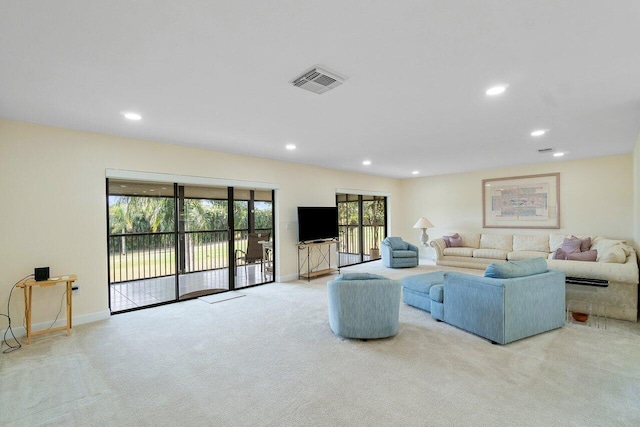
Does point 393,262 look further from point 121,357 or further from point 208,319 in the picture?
point 121,357

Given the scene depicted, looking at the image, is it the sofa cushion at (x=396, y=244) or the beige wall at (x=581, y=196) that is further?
the sofa cushion at (x=396, y=244)

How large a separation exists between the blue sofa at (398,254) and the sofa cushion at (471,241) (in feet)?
4.60

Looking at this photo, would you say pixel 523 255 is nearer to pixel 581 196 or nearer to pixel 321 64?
pixel 581 196

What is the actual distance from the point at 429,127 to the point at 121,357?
4471 mm

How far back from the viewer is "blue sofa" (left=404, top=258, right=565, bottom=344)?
313cm

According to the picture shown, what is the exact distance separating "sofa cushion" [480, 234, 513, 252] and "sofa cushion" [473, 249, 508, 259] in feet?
0.83

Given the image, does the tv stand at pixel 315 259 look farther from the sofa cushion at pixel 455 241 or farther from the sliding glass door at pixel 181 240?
the sofa cushion at pixel 455 241

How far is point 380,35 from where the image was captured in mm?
1932

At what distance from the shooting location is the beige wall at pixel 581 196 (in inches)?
235

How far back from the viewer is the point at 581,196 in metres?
6.46

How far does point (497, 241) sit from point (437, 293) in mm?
4501

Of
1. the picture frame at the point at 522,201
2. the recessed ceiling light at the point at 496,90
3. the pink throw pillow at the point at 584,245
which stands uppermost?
the recessed ceiling light at the point at 496,90

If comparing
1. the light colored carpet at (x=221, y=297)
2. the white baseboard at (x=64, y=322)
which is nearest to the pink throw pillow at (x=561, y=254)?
the light colored carpet at (x=221, y=297)

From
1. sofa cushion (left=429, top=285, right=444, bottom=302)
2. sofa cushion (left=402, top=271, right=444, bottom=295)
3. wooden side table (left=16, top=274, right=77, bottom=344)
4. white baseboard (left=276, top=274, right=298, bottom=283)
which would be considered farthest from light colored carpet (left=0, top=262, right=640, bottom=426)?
white baseboard (left=276, top=274, right=298, bottom=283)
